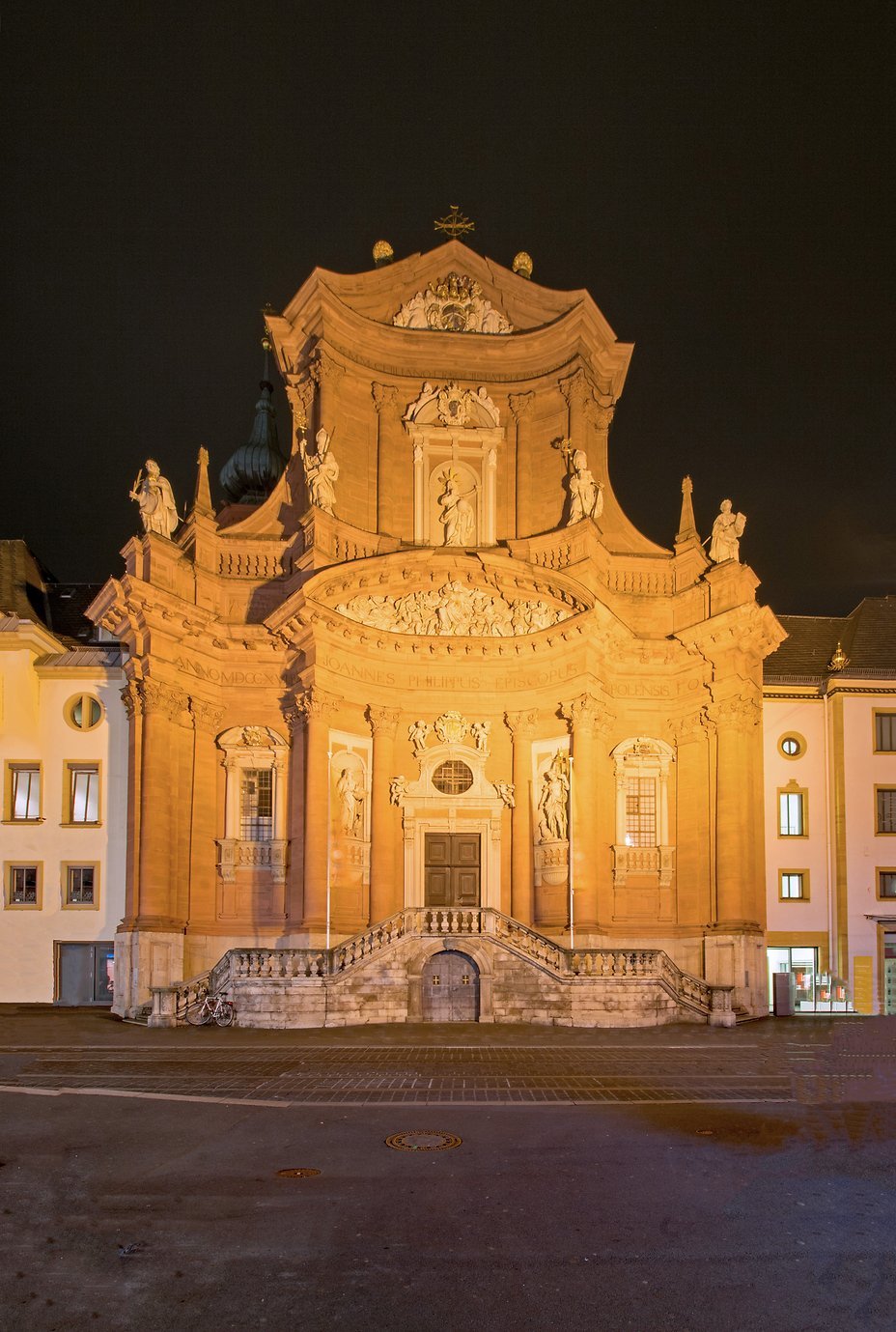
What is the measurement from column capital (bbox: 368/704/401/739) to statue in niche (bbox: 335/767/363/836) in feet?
4.30

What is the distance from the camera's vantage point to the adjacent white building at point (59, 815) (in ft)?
111

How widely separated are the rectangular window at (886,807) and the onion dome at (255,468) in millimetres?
34214

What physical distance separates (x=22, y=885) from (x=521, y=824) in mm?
14546

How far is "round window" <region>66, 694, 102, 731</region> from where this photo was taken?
1377 inches

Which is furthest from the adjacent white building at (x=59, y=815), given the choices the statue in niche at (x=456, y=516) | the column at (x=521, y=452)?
the column at (x=521, y=452)

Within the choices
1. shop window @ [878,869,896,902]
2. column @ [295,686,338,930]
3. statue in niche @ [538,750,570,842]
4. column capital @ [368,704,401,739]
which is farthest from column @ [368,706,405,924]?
shop window @ [878,869,896,902]

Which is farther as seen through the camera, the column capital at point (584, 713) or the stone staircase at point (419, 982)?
the column capital at point (584, 713)

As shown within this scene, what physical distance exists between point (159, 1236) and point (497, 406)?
29591 millimetres

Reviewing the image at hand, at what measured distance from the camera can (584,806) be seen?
31375mm

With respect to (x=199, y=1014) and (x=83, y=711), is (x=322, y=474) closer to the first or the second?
(x=83, y=711)

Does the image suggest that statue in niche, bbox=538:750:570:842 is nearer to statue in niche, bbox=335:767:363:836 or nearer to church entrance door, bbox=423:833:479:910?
church entrance door, bbox=423:833:479:910

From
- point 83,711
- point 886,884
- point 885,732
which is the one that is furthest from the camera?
point 885,732

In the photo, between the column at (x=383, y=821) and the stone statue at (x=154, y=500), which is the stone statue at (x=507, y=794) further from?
the stone statue at (x=154, y=500)

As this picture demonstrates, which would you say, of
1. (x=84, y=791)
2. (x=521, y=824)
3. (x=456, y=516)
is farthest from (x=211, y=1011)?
(x=456, y=516)
